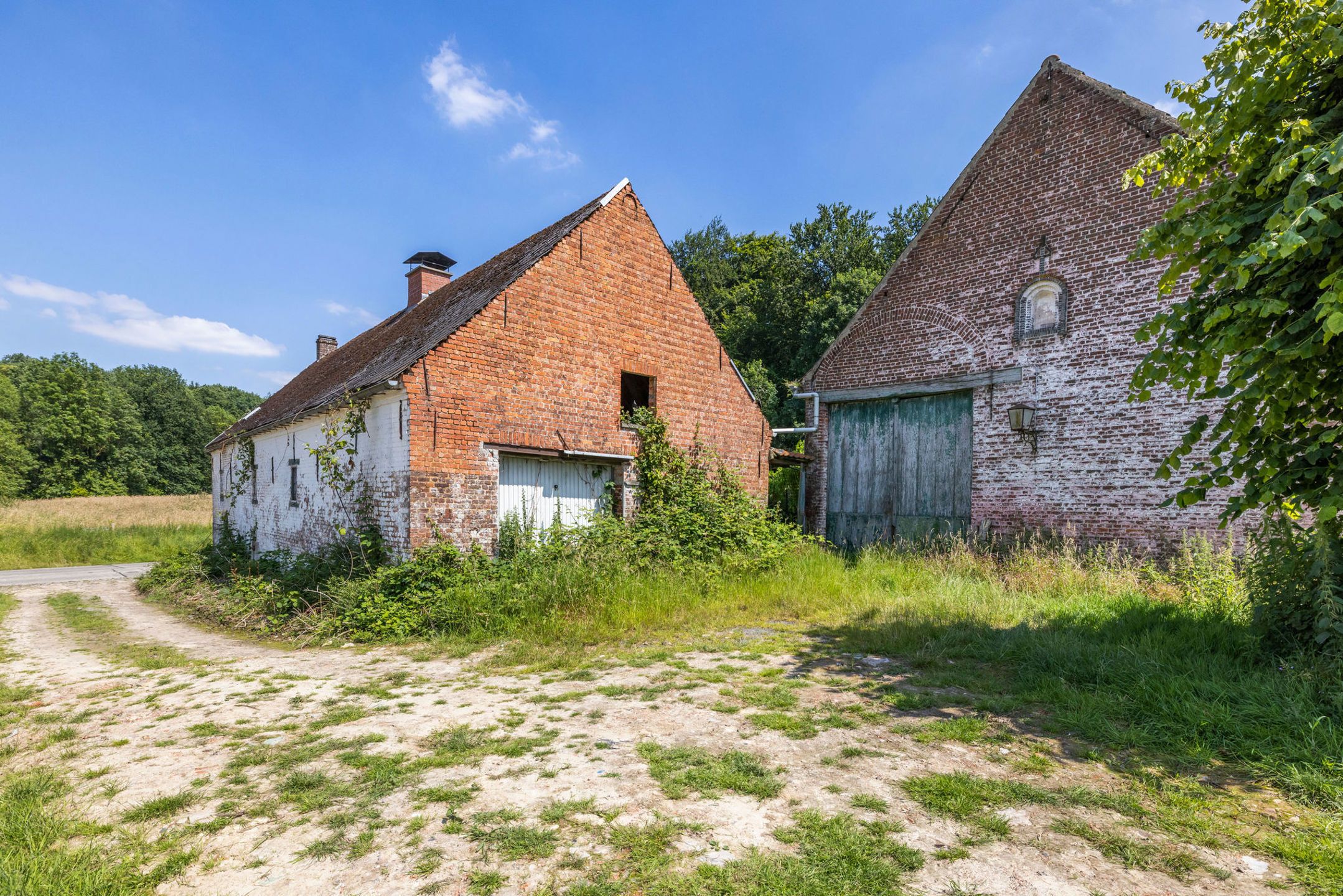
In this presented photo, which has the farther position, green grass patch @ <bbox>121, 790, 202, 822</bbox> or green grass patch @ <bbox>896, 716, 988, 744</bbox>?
green grass patch @ <bbox>896, 716, 988, 744</bbox>

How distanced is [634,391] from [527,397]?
2472mm

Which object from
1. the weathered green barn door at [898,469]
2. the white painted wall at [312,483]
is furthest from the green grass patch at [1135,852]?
the weathered green barn door at [898,469]

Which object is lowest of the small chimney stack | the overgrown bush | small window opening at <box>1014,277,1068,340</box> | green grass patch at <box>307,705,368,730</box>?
green grass patch at <box>307,705,368,730</box>

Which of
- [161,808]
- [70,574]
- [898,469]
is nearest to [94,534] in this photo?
[70,574]

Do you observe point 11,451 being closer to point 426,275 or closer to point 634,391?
point 426,275

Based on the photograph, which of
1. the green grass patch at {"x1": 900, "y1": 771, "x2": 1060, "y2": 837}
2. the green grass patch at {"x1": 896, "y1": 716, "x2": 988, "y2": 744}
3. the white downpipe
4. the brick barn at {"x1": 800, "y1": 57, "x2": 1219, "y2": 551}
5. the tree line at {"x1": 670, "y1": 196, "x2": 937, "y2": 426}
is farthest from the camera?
the tree line at {"x1": 670, "y1": 196, "x2": 937, "y2": 426}

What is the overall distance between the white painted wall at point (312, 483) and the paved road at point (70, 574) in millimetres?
2648

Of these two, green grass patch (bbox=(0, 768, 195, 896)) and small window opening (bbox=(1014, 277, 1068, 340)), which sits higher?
small window opening (bbox=(1014, 277, 1068, 340))

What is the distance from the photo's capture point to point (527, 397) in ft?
32.6

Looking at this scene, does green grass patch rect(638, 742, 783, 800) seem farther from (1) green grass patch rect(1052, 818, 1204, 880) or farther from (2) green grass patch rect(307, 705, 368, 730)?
(2) green grass patch rect(307, 705, 368, 730)

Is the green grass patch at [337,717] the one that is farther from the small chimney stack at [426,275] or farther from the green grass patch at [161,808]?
the small chimney stack at [426,275]

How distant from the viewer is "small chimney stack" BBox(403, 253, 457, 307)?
1825cm

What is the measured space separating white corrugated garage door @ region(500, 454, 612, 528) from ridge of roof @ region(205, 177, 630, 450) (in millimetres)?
2147

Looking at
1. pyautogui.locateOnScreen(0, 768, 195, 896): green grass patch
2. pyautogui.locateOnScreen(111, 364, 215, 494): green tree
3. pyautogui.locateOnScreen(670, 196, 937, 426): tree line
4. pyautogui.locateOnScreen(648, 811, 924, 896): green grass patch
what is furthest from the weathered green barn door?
pyautogui.locateOnScreen(111, 364, 215, 494): green tree
